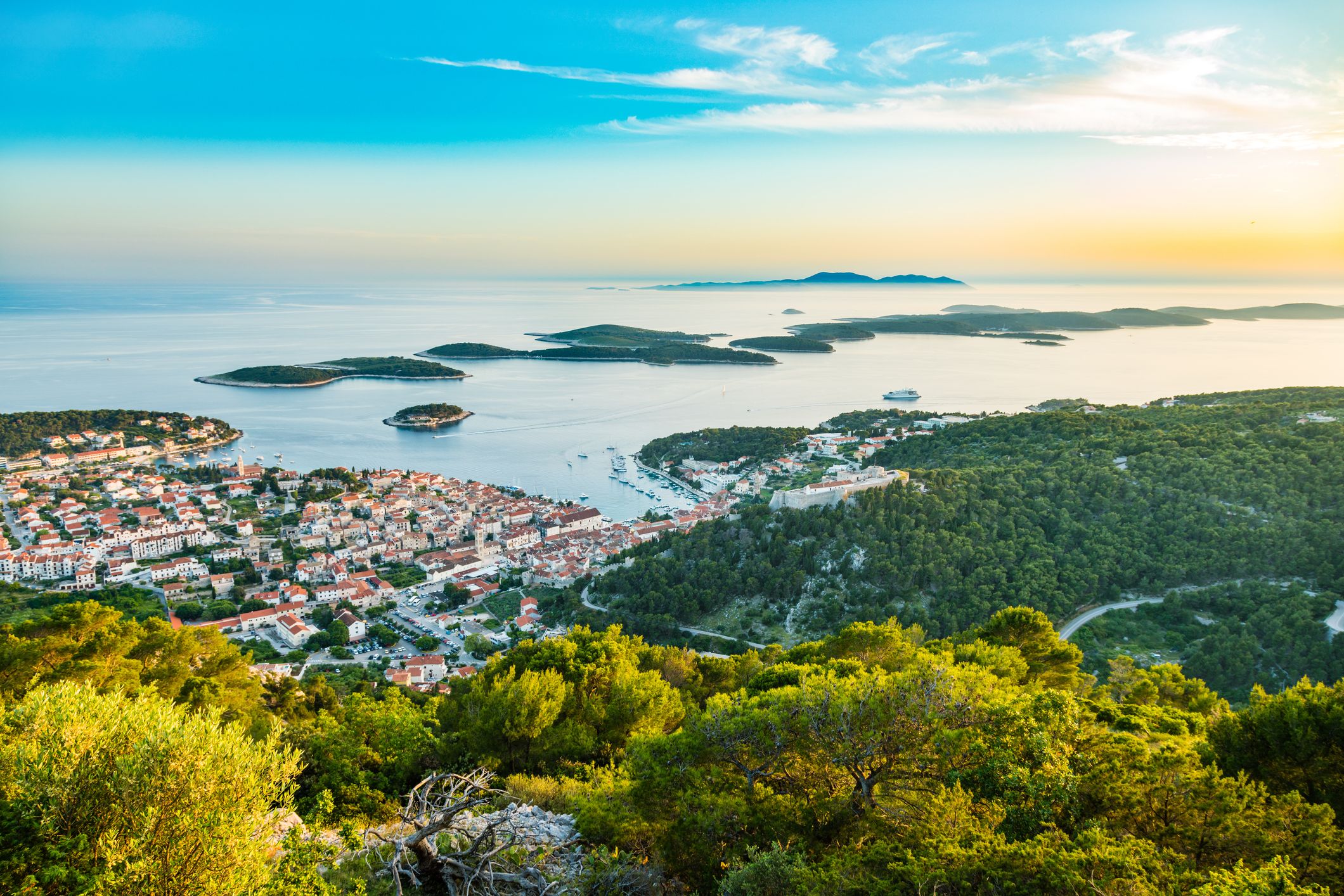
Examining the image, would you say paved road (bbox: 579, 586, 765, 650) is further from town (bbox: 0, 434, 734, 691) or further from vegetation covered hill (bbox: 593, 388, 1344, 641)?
town (bbox: 0, 434, 734, 691)

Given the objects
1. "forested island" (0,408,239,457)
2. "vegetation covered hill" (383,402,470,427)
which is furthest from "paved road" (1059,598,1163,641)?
"forested island" (0,408,239,457)

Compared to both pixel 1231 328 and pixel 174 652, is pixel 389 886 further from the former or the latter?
pixel 1231 328

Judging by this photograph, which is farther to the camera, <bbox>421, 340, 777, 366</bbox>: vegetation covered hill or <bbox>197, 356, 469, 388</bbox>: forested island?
<bbox>421, 340, 777, 366</bbox>: vegetation covered hill

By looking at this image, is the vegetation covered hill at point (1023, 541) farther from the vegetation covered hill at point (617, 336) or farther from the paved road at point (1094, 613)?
the vegetation covered hill at point (617, 336)

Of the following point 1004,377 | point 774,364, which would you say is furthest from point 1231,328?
point 774,364

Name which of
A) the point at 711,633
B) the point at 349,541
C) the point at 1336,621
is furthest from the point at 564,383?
the point at 1336,621

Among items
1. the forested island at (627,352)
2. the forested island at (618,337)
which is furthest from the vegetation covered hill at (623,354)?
the forested island at (618,337)
